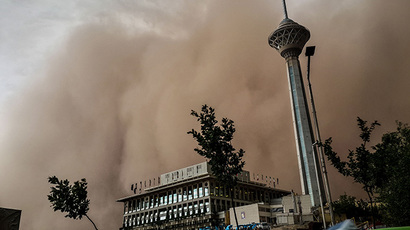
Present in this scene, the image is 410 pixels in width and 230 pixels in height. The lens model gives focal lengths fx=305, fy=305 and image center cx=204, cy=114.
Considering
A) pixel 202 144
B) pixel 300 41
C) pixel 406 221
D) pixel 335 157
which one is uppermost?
pixel 300 41

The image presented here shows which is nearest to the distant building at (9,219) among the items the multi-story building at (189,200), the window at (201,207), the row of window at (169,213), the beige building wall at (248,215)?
the beige building wall at (248,215)

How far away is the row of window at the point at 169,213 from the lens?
124 m

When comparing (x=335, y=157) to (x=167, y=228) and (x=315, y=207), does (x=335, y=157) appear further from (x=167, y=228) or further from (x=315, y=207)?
(x=167, y=228)

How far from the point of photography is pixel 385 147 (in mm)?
27141

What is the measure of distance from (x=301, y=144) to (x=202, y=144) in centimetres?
8566

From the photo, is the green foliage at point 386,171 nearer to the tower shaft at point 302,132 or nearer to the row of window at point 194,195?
the tower shaft at point 302,132

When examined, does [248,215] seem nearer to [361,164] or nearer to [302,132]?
[302,132]

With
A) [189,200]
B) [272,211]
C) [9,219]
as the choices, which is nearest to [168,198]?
[189,200]

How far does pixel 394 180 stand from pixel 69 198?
116 feet

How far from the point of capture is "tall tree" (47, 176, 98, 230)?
124 feet

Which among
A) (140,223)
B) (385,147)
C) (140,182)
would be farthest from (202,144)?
(140,182)

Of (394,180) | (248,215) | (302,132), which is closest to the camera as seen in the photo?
(394,180)

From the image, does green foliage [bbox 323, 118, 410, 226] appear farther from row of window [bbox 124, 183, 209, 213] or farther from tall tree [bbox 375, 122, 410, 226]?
row of window [bbox 124, 183, 209, 213]

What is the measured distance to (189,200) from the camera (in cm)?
13025
